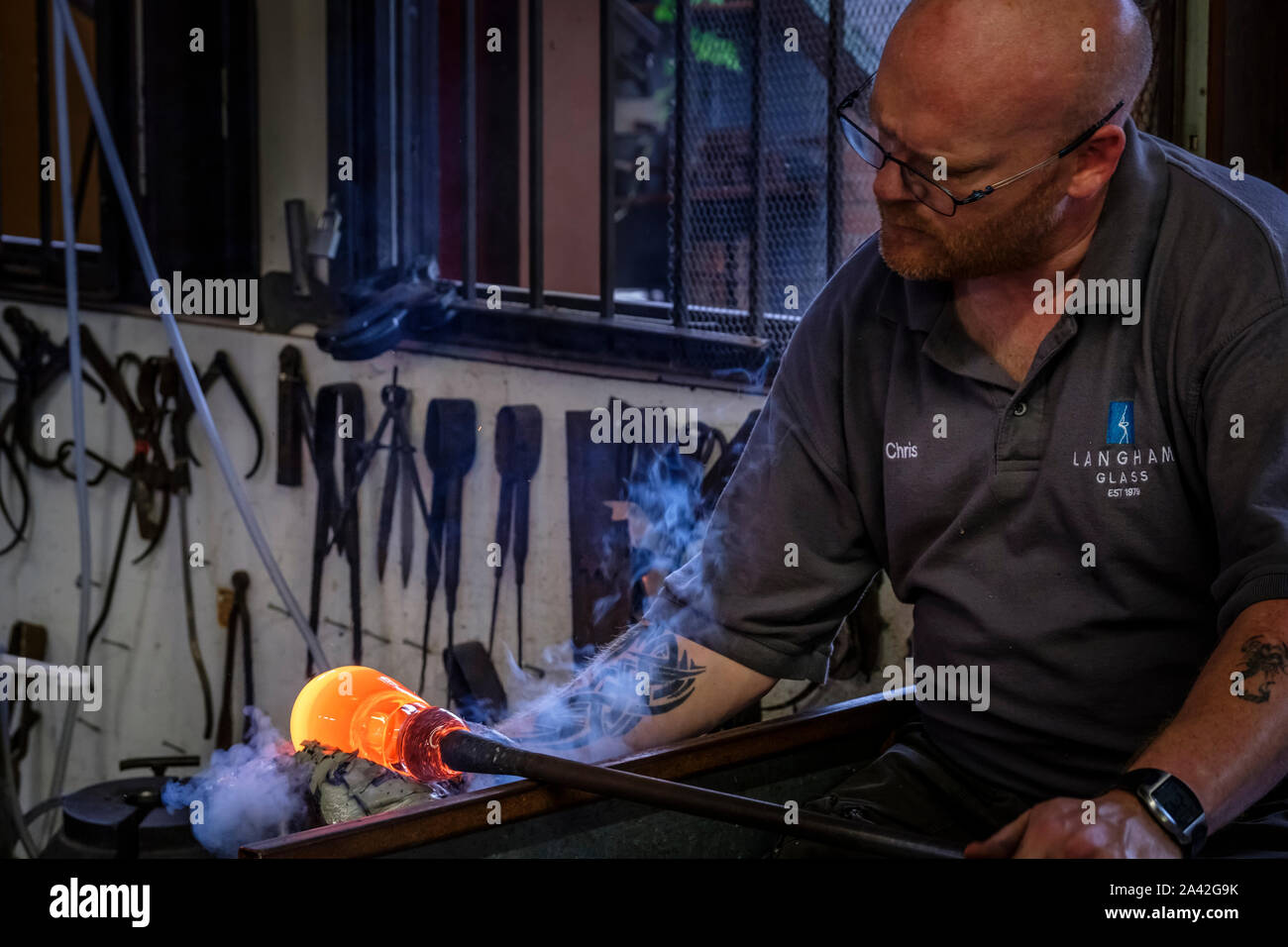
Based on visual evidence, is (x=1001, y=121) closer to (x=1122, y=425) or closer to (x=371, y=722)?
(x=1122, y=425)

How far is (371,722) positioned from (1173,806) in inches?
32.9

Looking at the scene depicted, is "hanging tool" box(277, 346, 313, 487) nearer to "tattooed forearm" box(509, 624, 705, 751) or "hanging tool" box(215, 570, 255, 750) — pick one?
"hanging tool" box(215, 570, 255, 750)

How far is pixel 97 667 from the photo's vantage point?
10.6ft

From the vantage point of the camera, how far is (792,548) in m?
1.56

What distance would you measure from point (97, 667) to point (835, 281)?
2.47 m

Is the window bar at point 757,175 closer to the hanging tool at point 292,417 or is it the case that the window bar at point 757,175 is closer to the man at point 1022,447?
the man at point 1022,447

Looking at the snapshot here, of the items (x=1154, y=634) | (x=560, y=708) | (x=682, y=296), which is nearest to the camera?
(x=1154, y=634)

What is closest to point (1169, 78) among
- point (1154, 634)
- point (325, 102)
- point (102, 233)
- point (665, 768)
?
point (1154, 634)

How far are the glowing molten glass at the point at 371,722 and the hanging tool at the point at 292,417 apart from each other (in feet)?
4.70

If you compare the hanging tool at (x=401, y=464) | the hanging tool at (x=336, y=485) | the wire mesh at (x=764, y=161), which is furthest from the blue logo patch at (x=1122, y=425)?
the hanging tool at (x=336, y=485)

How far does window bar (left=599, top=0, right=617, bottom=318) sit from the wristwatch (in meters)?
1.56

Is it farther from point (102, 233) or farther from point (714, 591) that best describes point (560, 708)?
point (102, 233)

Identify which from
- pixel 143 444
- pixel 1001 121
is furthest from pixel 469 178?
pixel 1001 121

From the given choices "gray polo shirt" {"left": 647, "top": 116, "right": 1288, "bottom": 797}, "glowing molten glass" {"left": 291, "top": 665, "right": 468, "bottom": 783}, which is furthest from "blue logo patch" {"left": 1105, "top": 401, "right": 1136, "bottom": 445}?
"glowing molten glass" {"left": 291, "top": 665, "right": 468, "bottom": 783}
